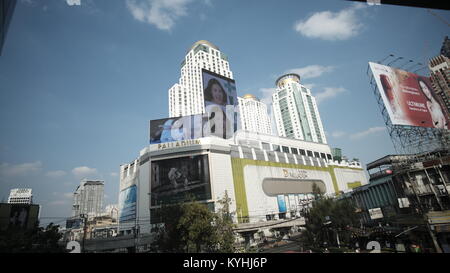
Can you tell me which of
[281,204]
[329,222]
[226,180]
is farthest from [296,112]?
[329,222]

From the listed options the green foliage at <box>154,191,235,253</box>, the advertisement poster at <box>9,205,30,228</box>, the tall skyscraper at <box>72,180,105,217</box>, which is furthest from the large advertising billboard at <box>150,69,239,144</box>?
the tall skyscraper at <box>72,180,105,217</box>

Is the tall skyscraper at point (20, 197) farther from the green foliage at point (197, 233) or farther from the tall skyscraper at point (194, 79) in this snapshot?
the green foliage at point (197, 233)

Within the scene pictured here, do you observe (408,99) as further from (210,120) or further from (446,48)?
(446,48)

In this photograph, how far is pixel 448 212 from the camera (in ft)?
53.3

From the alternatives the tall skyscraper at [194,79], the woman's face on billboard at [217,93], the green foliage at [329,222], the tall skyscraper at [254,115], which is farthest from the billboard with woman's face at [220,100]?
the tall skyscraper at [254,115]

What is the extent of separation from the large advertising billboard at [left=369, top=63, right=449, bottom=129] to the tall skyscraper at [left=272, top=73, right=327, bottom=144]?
68.6 m

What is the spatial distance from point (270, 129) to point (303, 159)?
50810 millimetres

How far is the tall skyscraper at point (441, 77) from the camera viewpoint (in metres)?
46.6

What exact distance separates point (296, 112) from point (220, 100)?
70397 millimetres

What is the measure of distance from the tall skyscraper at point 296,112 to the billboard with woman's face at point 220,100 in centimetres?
6262

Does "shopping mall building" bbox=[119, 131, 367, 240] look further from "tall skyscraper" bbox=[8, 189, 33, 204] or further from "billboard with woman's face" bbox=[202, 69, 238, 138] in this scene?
"tall skyscraper" bbox=[8, 189, 33, 204]

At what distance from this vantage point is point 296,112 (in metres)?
96.9
